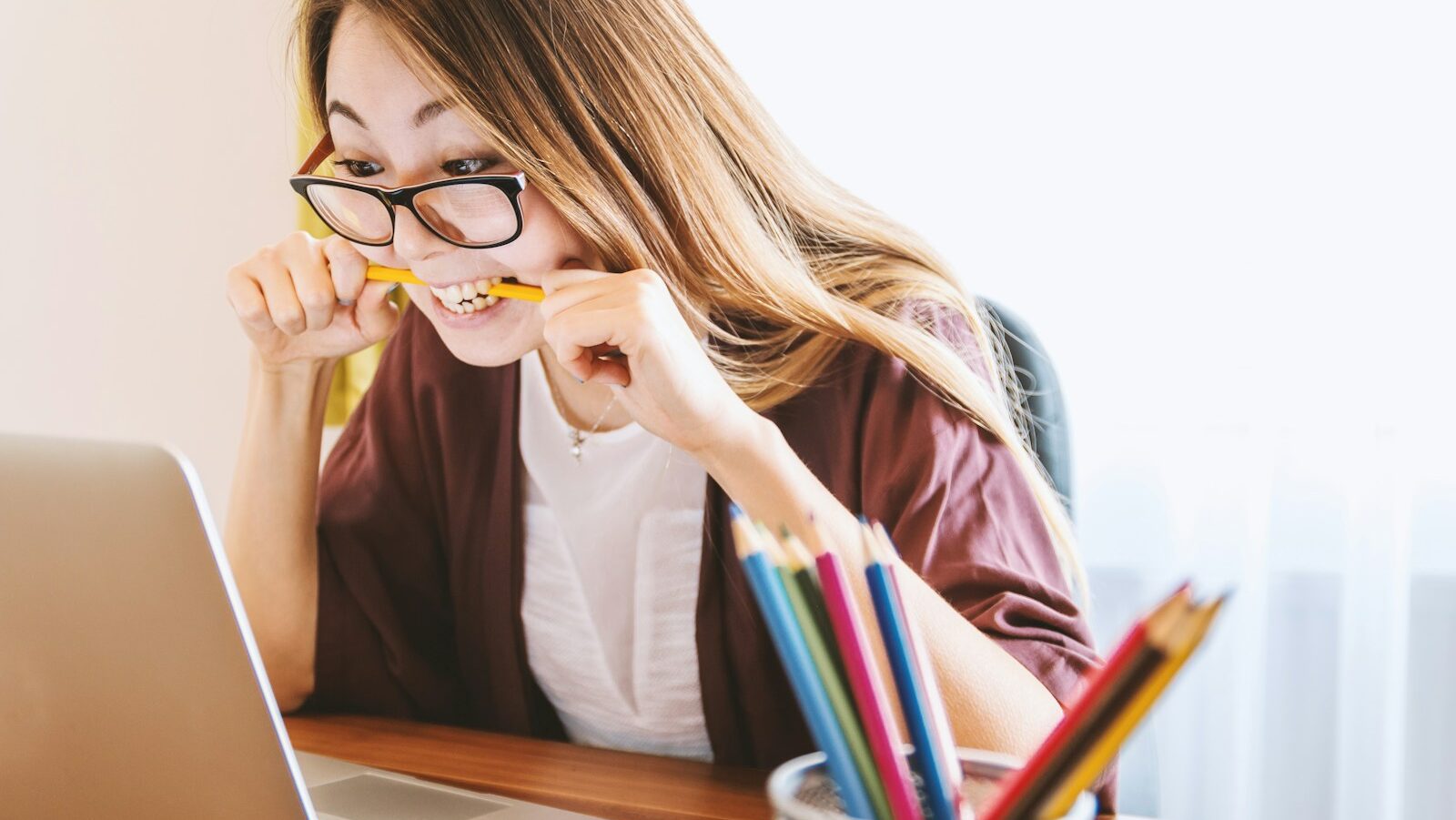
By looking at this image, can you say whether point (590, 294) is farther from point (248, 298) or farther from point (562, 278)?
point (248, 298)

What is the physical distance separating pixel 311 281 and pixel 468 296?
7.0 inches

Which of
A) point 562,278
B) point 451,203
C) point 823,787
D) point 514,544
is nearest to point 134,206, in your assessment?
point 514,544

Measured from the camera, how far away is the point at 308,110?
117 cm

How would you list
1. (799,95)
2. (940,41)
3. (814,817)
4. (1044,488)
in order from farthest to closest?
(799,95) < (940,41) < (1044,488) < (814,817)

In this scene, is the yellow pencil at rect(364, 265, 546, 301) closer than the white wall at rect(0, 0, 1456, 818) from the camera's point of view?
Yes

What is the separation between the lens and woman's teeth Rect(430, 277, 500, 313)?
998 millimetres

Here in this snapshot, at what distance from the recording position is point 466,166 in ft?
3.09

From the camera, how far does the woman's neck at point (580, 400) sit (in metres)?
1.18

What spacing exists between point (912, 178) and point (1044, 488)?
973mm

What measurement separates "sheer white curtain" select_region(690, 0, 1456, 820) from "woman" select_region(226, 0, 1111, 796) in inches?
23.4

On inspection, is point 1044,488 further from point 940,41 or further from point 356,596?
point 940,41

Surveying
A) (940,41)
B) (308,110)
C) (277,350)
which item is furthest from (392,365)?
(940,41)

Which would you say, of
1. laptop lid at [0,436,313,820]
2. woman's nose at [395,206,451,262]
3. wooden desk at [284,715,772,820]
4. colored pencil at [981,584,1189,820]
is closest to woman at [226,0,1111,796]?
woman's nose at [395,206,451,262]

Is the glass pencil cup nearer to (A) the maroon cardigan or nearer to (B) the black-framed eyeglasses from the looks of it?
(A) the maroon cardigan
